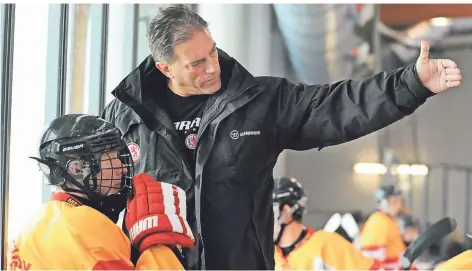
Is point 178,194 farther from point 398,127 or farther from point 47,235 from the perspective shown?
point 398,127

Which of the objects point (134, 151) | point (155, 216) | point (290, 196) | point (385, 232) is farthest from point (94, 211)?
point (385, 232)

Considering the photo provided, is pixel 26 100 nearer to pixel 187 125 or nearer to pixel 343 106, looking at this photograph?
pixel 187 125

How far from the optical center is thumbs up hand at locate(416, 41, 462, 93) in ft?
5.54

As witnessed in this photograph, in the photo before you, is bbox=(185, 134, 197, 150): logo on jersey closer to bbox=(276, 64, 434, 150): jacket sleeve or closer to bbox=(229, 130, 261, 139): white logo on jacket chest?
bbox=(229, 130, 261, 139): white logo on jacket chest

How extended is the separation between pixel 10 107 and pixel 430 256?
1.86 metres

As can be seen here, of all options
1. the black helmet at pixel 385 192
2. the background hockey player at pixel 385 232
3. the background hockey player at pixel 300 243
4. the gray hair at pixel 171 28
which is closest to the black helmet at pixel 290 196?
the background hockey player at pixel 300 243

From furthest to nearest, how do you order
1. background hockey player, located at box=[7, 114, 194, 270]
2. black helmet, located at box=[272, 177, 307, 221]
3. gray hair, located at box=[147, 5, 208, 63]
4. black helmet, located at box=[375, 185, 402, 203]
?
black helmet, located at box=[375, 185, 402, 203] → black helmet, located at box=[272, 177, 307, 221] → gray hair, located at box=[147, 5, 208, 63] → background hockey player, located at box=[7, 114, 194, 270]

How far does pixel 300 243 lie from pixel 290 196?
10.3 inches

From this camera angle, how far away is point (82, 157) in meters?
1.71

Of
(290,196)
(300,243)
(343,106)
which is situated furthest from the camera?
(290,196)

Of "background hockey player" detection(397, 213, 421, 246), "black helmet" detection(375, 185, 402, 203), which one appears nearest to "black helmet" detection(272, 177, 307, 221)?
"background hockey player" detection(397, 213, 421, 246)

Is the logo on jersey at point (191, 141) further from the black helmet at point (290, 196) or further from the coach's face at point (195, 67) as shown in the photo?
the black helmet at point (290, 196)

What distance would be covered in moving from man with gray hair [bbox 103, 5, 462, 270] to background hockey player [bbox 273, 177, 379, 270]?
675 mm

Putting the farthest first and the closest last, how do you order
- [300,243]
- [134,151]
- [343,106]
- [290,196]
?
1. [290,196]
2. [300,243]
3. [134,151]
4. [343,106]
